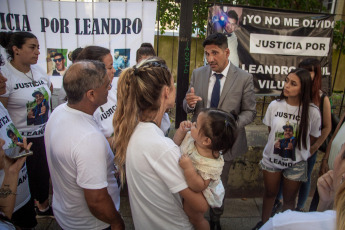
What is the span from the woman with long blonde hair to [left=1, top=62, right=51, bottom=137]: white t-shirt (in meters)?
1.56

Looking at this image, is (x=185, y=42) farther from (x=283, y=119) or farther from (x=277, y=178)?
(x=277, y=178)

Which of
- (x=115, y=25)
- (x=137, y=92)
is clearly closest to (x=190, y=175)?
(x=137, y=92)

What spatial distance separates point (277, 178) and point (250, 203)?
0.95 metres

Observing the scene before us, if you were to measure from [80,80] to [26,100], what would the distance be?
133cm

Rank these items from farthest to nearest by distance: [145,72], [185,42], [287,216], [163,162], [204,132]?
1. [185,42]
2. [204,132]
3. [145,72]
4. [163,162]
5. [287,216]

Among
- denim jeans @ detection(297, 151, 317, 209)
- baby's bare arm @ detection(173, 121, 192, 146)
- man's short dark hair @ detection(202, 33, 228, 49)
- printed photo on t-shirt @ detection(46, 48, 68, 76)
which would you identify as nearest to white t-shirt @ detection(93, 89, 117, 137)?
baby's bare arm @ detection(173, 121, 192, 146)

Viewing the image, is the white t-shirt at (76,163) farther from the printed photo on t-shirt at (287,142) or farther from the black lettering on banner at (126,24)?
the black lettering on banner at (126,24)

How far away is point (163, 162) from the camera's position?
3.88 feet

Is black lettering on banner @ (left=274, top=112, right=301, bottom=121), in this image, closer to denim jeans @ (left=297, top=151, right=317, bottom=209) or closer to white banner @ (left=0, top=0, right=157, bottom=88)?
denim jeans @ (left=297, top=151, right=317, bottom=209)

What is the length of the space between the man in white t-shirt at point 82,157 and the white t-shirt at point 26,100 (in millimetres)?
1150

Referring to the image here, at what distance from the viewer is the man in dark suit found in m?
2.53

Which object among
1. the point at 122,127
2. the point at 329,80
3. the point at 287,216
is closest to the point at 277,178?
the point at 287,216

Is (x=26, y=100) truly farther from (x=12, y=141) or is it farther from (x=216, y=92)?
(x=216, y=92)

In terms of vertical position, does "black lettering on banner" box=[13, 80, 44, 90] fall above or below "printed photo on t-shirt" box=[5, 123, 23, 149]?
above
